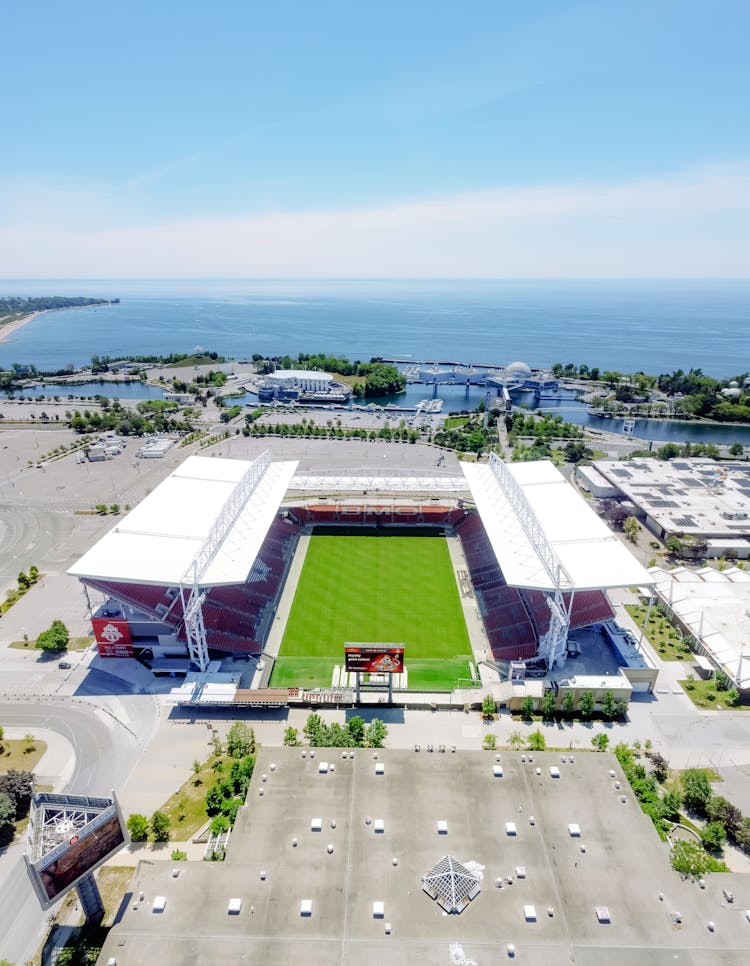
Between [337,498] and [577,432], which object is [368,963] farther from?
[577,432]

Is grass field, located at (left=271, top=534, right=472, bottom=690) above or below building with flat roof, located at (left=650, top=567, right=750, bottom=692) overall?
below

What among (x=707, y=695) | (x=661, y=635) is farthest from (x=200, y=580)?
(x=661, y=635)

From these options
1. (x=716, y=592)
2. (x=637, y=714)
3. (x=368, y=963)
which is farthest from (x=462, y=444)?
(x=368, y=963)

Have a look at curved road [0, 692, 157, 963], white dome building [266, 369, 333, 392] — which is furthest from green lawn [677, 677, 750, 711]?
white dome building [266, 369, 333, 392]

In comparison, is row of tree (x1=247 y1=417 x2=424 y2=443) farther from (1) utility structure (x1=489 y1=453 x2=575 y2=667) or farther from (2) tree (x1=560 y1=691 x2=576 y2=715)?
(2) tree (x1=560 y1=691 x2=576 y2=715)

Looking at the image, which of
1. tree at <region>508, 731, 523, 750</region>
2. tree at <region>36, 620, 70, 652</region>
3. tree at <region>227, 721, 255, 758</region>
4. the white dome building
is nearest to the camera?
tree at <region>227, 721, 255, 758</region>

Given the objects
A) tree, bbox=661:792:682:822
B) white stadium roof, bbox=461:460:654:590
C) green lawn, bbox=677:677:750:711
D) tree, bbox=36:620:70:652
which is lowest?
green lawn, bbox=677:677:750:711

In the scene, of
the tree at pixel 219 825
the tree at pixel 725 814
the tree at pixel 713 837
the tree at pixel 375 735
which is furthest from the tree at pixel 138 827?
the tree at pixel 725 814
